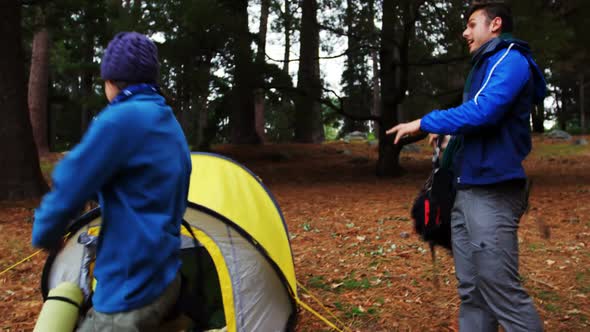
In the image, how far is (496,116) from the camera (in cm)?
240

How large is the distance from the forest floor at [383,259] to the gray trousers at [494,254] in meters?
0.71

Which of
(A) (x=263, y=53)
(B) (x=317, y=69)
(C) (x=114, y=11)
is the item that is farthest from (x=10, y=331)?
(B) (x=317, y=69)

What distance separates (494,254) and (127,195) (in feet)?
5.29

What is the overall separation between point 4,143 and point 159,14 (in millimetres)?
3236

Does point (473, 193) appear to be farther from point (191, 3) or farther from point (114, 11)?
point (114, 11)

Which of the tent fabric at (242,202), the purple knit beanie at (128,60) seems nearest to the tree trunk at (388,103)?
the tent fabric at (242,202)

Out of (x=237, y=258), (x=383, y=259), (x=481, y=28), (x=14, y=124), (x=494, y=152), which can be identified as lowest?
(x=383, y=259)

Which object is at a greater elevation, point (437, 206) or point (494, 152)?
point (494, 152)

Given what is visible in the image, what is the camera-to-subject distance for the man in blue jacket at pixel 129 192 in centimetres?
172

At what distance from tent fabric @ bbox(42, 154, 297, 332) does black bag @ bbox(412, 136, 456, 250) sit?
3.53ft

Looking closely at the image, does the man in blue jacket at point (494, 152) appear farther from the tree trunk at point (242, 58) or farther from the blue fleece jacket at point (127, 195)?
the tree trunk at point (242, 58)

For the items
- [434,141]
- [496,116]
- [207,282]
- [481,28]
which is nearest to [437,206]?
[434,141]

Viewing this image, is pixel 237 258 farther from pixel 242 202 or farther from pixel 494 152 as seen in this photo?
pixel 494 152

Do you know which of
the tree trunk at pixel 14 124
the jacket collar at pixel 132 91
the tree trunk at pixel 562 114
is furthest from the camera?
the tree trunk at pixel 562 114
